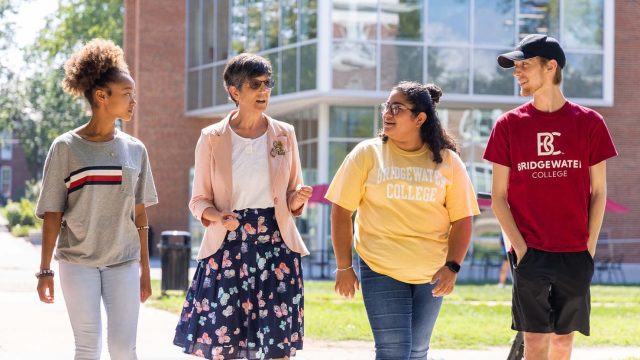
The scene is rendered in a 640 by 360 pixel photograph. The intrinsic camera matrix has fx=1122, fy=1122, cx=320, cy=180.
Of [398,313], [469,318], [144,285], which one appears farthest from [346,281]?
[469,318]

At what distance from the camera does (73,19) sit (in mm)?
49750

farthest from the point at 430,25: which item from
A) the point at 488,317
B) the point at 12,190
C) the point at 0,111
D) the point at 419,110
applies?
the point at 12,190

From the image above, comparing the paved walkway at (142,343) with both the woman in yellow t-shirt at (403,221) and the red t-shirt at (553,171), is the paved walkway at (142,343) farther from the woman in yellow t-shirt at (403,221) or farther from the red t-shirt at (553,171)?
the woman in yellow t-shirt at (403,221)

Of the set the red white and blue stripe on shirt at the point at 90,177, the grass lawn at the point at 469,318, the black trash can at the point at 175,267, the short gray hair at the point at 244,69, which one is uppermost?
the short gray hair at the point at 244,69

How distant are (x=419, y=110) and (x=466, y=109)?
25744 millimetres

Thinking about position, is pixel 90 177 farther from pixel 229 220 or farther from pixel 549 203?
pixel 549 203

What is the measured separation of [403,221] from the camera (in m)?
5.72

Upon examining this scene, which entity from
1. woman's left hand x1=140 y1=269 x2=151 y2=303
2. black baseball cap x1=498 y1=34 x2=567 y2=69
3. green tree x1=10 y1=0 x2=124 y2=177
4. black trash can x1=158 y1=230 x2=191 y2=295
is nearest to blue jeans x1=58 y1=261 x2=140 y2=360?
woman's left hand x1=140 y1=269 x2=151 y2=303

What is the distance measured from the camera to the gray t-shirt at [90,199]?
223 inches

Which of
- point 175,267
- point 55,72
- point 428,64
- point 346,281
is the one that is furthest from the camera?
point 55,72

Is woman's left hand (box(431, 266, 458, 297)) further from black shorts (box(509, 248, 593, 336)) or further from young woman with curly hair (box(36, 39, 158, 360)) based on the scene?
young woman with curly hair (box(36, 39, 158, 360))

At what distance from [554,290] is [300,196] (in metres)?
1.47

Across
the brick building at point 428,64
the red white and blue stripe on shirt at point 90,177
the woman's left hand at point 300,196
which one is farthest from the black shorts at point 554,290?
the brick building at point 428,64

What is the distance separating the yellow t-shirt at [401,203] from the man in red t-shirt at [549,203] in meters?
0.37
